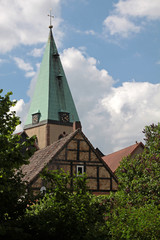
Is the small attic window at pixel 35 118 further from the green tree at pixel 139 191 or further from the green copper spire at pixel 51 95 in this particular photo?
the green tree at pixel 139 191

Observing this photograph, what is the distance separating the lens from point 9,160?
9.32m

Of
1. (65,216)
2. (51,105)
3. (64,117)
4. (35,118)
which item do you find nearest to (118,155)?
(64,117)

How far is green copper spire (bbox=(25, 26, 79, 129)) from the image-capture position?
60.6 m

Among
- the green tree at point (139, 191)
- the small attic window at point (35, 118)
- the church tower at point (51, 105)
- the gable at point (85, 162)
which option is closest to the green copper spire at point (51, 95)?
the church tower at point (51, 105)

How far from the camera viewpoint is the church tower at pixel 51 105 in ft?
196

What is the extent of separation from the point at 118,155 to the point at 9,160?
94.1 ft

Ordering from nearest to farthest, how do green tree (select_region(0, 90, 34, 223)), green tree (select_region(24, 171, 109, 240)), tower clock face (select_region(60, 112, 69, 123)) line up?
1. green tree (select_region(0, 90, 34, 223))
2. green tree (select_region(24, 171, 109, 240))
3. tower clock face (select_region(60, 112, 69, 123))

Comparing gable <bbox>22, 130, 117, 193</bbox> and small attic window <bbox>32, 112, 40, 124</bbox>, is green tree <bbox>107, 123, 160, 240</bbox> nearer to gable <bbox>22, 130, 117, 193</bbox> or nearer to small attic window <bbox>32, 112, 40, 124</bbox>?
gable <bbox>22, 130, 117, 193</bbox>

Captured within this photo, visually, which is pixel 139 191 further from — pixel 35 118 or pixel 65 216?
pixel 35 118

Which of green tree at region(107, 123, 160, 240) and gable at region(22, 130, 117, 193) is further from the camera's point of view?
gable at region(22, 130, 117, 193)

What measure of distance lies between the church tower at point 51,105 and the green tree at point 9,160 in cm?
4756

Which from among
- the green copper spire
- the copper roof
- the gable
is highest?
the green copper spire

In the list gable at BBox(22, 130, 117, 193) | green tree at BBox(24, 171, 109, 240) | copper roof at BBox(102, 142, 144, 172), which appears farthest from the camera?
copper roof at BBox(102, 142, 144, 172)

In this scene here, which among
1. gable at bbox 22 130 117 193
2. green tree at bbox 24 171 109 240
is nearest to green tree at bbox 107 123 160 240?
green tree at bbox 24 171 109 240
